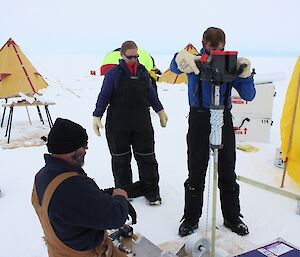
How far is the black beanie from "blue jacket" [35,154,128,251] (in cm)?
6

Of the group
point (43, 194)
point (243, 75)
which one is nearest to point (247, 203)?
point (243, 75)

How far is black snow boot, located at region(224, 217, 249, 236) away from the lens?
2.84 meters

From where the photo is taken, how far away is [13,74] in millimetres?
6844

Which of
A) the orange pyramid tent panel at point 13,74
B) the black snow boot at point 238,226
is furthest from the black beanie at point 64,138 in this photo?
the orange pyramid tent panel at point 13,74

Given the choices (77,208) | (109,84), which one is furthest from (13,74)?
(77,208)

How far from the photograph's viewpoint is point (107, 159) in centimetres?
504

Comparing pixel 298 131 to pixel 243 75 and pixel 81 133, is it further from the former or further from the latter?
pixel 81 133

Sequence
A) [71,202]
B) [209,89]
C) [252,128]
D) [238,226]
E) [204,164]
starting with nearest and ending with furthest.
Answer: [71,202] → [209,89] → [204,164] → [238,226] → [252,128]

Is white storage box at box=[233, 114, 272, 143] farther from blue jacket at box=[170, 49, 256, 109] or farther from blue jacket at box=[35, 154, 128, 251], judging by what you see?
blue jacket at box=[35, 154, 128, 251]

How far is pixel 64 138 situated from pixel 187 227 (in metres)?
1.73

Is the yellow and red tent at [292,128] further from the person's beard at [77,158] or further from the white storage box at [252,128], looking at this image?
the person's beard at [77,158]

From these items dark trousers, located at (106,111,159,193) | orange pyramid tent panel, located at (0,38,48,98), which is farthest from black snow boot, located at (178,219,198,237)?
orange pyramid tent panel, located at (0,38,48,98)

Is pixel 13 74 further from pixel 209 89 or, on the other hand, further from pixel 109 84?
pixel 209 89

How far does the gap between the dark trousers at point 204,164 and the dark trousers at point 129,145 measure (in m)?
0.55
